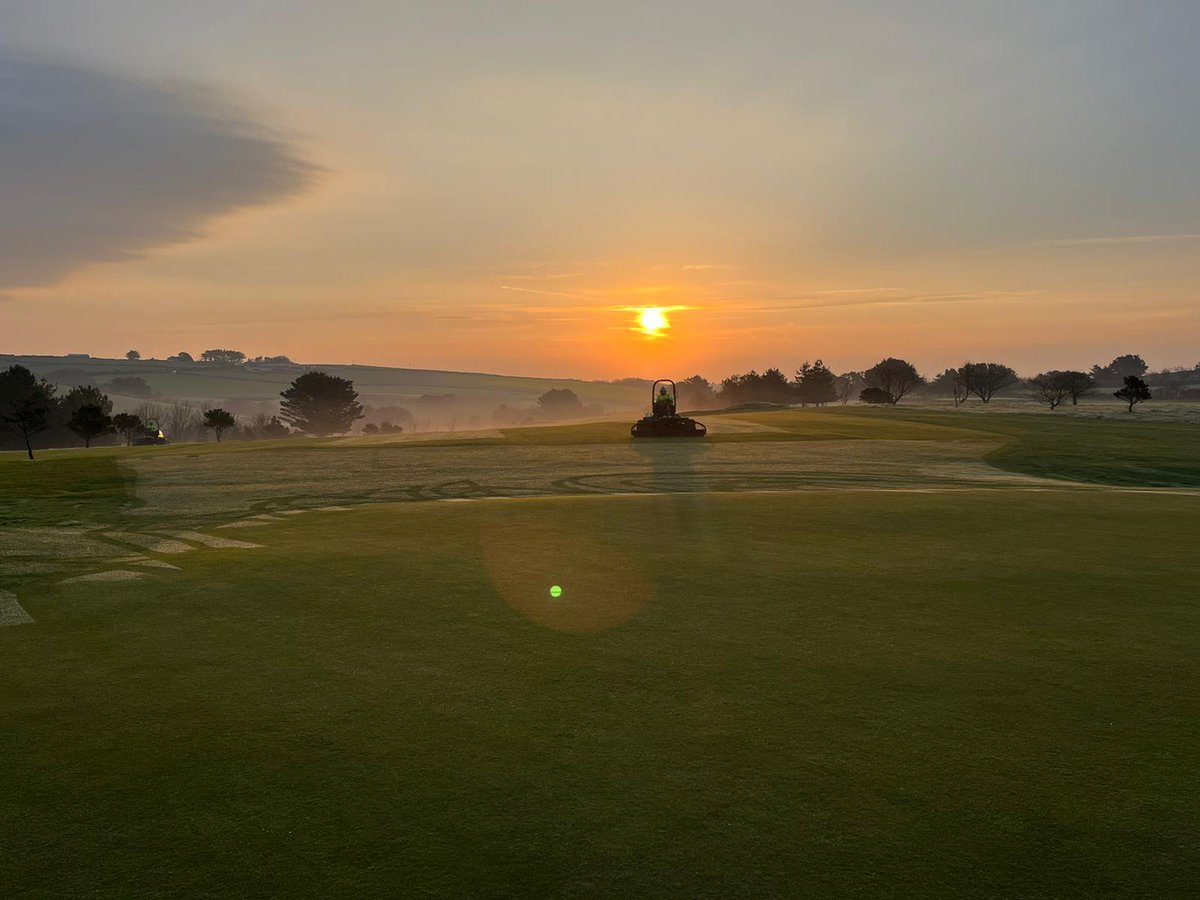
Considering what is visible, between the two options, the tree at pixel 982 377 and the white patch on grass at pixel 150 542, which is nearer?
the white patch on grass at pixel 150 542

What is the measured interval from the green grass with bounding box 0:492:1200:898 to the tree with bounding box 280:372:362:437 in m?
143

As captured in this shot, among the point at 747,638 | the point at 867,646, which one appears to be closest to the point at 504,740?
the point at 747,638

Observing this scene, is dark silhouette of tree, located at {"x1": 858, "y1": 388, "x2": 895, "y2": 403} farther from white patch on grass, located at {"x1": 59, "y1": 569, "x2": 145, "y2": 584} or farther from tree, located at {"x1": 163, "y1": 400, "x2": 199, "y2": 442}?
tree, located at {"x1": 163, "y1": 400, "x2": 199, "y2": 442}

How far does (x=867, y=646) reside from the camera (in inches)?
337

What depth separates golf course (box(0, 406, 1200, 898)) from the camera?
466 centimetres

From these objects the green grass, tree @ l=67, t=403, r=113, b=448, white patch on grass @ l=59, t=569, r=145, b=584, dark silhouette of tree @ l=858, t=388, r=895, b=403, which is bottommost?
the green grass

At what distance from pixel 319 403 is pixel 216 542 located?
140m

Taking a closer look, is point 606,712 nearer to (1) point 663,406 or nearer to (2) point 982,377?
(1) point 663,406

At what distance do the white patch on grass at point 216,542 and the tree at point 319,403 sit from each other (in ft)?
443

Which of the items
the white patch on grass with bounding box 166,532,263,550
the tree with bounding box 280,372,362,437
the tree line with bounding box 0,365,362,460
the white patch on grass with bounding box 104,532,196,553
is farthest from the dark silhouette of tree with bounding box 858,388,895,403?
the white patch on grass with bounding box 104,532,196,553

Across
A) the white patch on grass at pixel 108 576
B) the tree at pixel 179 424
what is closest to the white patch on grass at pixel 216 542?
the white patch on grass at pixel 108 576

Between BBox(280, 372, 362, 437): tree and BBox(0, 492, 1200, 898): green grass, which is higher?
BBox(280, 372, 362, 437): tree

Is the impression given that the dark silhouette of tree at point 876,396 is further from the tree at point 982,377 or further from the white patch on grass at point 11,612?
the white patch on grass at point 11,612

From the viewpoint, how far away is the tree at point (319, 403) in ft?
486
